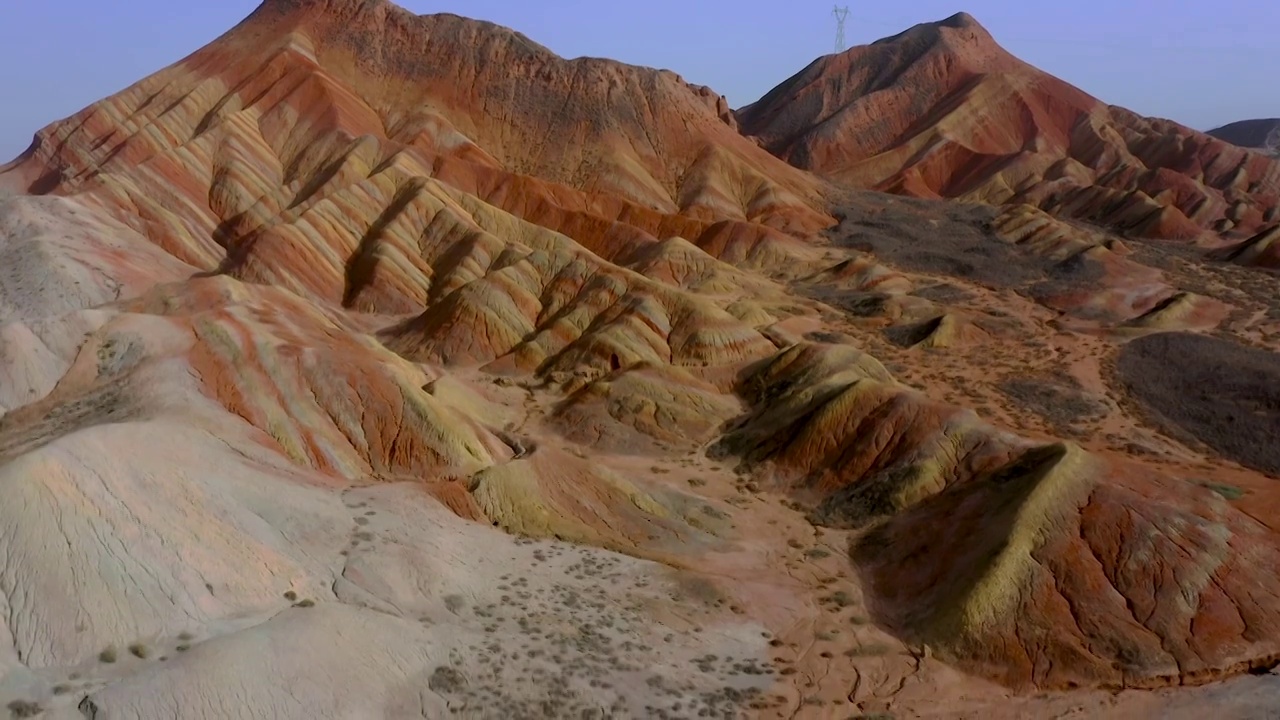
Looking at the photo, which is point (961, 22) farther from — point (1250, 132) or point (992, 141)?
point (1250, 132)

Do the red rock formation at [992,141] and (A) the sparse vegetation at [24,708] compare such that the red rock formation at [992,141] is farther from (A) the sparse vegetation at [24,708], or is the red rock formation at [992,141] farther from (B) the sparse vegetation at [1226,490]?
(A) the sparse vegetation at [24,708]

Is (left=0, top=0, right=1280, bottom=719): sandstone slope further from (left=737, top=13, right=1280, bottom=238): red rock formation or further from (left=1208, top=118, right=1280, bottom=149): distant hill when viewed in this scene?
(left=1208, top=118, right=1280, bottom=149): distant hill

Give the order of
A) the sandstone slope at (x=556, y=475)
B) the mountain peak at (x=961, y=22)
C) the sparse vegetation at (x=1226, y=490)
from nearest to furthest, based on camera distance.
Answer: the sandstone slope at (x=556, y=475) < the sparse vegetation at (x=1226, y=490) < the mountain peak at (x=961, y=22)

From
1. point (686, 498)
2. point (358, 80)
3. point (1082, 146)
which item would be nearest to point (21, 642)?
point (686, 498)

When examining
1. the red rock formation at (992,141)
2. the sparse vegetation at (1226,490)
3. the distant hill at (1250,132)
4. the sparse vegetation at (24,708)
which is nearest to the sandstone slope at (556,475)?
the sparse vegetation at (24,708)

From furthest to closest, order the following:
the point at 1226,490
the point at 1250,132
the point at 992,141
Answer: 1. the point at 1250,132
2. the point at 992,141
3. the point at 1226,490

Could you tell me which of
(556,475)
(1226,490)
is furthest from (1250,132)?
(556,475)
